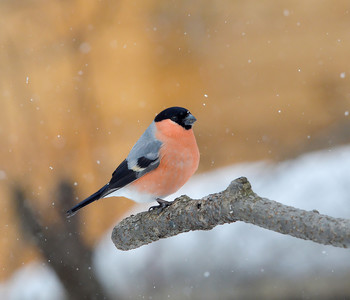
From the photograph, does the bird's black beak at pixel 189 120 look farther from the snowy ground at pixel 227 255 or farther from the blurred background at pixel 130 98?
the blurred background at pixel 130 98

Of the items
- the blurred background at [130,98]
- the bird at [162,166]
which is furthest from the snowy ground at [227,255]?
the bird at [162,166]

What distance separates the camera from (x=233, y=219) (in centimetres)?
86

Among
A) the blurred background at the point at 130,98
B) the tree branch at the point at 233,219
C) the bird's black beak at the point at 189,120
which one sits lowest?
the tree branch at the point at 233,219

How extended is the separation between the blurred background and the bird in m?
1.09

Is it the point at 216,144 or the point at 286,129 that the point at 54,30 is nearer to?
the point at 216,144

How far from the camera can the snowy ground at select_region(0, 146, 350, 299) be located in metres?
2.18

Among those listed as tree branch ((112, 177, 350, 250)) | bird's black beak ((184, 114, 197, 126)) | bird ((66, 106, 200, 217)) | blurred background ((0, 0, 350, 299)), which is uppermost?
blurred background ((0, 0, 350, 299))

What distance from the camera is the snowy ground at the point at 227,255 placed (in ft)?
7.16

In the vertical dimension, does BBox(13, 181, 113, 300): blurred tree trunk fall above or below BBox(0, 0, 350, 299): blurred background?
below

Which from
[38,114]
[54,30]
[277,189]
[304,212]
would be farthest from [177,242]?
[304,212]

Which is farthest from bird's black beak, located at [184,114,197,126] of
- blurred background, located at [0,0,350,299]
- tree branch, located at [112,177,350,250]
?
blurred background, located at [0,0,350,299]

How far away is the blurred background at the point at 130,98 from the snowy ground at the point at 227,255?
0.02 meters

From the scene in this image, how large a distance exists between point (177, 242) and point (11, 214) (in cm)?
77

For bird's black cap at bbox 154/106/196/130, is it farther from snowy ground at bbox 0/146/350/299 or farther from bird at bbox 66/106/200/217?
snowy ground at bbox 0/146/350/299
